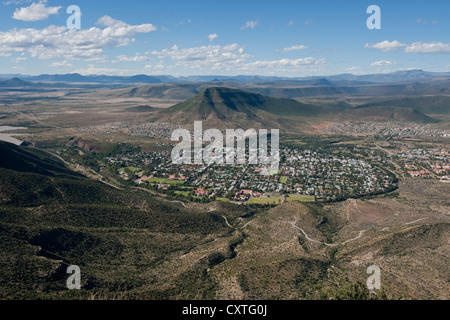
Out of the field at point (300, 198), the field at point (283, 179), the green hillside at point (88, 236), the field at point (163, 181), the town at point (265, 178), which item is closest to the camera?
the green hillside at point (88, 236)

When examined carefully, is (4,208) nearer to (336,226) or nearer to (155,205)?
(155,205)

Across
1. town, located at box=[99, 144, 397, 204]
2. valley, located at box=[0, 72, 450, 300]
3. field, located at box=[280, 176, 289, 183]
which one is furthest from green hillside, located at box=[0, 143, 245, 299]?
field, located at box=[280, 176, 289, 183]

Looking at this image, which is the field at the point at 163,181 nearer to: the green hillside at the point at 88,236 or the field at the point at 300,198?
the green hillside at the point at 88,236

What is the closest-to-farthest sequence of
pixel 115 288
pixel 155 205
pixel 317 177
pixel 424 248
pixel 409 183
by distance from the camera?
pixel 115 288, pixel 424 248, pixel 155 205, pixel 409 183, pixel 317 177

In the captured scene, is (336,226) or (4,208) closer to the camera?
(4,208)

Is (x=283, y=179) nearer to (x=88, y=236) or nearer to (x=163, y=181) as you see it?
(x=163, y=181)

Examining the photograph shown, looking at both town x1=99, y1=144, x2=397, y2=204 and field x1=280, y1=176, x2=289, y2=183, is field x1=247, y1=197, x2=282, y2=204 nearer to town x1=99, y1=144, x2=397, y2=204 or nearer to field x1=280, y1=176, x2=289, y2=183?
town x1=99, y1=144, x2=397, y2=204

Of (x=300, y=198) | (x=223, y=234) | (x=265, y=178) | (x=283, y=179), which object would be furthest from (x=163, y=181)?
(x=223, y=234)

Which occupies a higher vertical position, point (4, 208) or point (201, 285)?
point (4, 208)

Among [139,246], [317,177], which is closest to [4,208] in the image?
[139,246]

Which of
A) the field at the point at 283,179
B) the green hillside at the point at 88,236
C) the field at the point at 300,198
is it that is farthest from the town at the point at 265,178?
the green hillside at the point at 88,236

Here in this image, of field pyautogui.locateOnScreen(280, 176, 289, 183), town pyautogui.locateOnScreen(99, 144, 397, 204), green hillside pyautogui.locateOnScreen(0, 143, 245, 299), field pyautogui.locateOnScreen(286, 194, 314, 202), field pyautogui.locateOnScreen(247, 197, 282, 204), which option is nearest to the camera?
green hillside pyautogui.locateOnScreen(0, 143, 245, 299)
